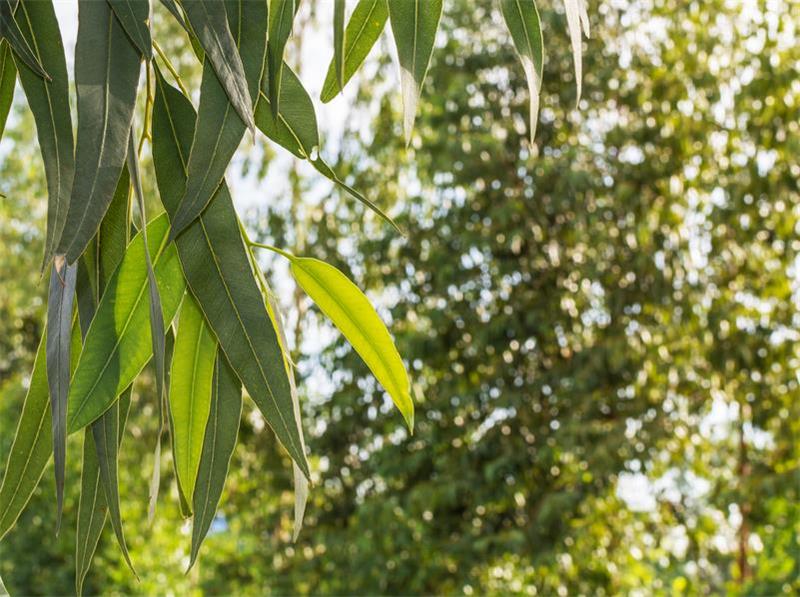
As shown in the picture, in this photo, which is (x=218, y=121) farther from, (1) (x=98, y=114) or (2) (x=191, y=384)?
(2) (x=191, y=384)

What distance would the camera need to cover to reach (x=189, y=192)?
1.94 feet

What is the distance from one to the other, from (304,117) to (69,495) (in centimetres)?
451

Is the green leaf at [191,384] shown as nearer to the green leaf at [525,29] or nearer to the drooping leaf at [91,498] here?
the drooping leaf at [91,498]

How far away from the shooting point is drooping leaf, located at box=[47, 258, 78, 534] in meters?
0.60

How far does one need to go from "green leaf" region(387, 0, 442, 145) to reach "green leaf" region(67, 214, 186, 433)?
0.19 m

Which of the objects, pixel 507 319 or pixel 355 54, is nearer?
pixel 355 54

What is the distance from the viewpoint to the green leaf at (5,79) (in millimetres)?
746

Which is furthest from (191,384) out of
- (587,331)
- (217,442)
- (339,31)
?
(587,331)

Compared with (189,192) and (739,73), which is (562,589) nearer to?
(739,73)

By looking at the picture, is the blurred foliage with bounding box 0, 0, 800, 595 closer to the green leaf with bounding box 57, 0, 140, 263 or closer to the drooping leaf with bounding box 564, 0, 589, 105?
the drooping leaf with bounding box 564, 0, 589, 105

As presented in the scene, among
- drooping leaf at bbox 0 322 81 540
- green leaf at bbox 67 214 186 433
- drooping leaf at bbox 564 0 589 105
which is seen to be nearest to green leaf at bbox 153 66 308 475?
green leaf at bbox 67 214 186 433

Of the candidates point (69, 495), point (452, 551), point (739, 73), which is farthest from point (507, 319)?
point (69, 495)

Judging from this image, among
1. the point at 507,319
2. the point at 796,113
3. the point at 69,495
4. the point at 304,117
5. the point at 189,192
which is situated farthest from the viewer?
the point at 69,495

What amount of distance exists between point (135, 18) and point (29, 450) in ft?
1.04
